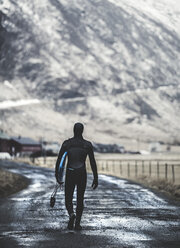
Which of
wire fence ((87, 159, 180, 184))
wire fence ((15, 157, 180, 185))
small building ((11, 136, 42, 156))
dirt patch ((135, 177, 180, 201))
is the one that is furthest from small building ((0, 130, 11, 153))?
dirt patch ((135, 177, 180, 201))

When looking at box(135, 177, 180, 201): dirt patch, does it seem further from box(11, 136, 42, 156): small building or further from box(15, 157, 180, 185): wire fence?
box(11, 136, 42, 156): small building

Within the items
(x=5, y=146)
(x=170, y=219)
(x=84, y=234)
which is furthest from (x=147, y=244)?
(x=5, y=146)

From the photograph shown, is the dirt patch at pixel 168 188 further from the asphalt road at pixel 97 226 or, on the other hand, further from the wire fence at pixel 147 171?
the asphalt road at pixel 97 226

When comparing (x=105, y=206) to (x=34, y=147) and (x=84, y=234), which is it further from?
(x=34, y=147)

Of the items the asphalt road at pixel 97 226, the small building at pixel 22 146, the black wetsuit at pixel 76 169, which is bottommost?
the asphalt road at pixel 97 226

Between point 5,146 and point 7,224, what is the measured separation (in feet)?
406

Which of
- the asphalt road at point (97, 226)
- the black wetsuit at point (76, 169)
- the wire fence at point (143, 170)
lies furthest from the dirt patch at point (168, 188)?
the black wetsuit at point (76, 169)

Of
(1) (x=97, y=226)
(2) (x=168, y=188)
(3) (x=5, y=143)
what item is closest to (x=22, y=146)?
(3) (x=5, y=143)

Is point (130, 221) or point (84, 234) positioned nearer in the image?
point (84, 234)

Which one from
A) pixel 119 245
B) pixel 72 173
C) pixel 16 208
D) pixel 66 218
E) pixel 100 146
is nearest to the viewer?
pixel 119 245

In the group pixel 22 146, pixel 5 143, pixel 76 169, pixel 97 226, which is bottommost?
pixel 97 226

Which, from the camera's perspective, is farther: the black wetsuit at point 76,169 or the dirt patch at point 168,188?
the dirt patch at point 168,188

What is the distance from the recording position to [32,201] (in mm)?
16547

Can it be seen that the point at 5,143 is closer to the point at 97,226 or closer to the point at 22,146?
the point at 22,146
